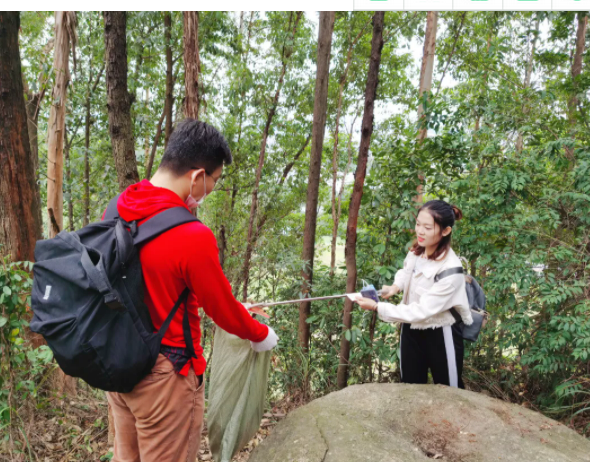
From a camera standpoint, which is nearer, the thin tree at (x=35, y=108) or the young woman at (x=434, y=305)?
the young woman at (x=434, y=305)

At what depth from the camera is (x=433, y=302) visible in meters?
2.42

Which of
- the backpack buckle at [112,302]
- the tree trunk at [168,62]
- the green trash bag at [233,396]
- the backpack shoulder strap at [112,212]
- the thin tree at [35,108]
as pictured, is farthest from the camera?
the tree trunk at [168,62]

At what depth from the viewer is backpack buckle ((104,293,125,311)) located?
1331 millimetres

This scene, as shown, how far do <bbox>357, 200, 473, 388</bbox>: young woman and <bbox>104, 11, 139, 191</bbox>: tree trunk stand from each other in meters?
1.89

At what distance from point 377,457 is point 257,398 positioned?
0.67m

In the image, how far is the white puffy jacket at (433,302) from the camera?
2418 millimetres

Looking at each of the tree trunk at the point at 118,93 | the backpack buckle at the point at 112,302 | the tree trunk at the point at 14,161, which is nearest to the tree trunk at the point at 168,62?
the tree trunk at the point at 14,161

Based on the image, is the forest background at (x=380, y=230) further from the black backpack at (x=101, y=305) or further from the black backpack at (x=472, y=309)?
the black backpack at (x=101, y=305)

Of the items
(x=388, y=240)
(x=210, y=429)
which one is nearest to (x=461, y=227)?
(x=388, y=240)

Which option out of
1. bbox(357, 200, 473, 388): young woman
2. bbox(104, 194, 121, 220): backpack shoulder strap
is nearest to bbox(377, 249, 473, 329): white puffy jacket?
bbox(357, 200, 473, 388): young woman

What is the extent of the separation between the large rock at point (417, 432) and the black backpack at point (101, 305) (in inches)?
35.5

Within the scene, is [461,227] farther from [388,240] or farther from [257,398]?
[257,398]

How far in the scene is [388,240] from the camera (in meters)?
3.68

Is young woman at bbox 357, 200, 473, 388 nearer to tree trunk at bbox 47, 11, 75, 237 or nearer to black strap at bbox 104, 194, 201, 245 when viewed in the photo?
black strap at bbox 104, 194, 201, 245
